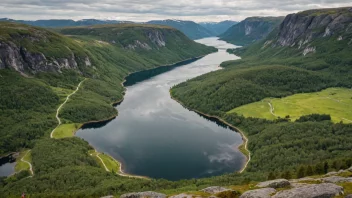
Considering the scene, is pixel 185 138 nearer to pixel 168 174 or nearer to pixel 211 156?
pixel 211 156

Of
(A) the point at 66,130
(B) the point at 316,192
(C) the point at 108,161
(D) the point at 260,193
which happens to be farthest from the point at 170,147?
(B) the point at 316,192

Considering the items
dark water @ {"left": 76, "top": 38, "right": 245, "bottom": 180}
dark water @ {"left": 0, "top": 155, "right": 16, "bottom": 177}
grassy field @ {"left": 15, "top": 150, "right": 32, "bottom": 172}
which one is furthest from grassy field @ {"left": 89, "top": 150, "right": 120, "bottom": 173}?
dark water @ {"left": 0, "top": 155, "right": 16, "bottom": 177}

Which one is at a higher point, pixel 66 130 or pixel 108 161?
pixel 108 161

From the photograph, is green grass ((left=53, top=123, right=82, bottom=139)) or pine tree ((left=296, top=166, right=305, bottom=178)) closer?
pine tree ((left=296, top=166, right=305, bottom=178))

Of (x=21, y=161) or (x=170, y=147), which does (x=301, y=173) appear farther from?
(x=21, y=161)

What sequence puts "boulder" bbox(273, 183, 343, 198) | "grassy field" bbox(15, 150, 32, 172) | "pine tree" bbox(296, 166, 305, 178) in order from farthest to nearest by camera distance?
"grassy field" bbox(15, 150, 32, 172)
"pine tree" bbox(296, 166, 305, 178)
"boulder" bbox(273, 183, 343, 198)

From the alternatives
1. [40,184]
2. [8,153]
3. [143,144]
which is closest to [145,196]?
[40,184]

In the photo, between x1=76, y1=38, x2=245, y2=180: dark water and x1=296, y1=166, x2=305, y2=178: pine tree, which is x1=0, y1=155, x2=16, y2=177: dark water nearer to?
x1=76, y1=38, x2=245, y2=180: dark water

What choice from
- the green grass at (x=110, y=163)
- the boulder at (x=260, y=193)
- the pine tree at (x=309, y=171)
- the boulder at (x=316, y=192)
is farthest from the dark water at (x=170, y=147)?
the boulder at (x=316, y=192)
